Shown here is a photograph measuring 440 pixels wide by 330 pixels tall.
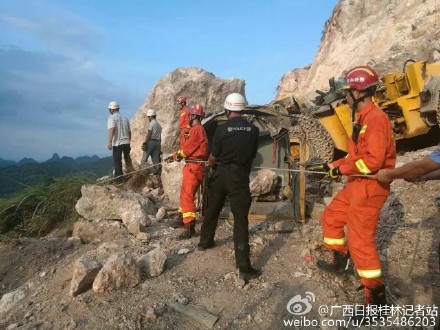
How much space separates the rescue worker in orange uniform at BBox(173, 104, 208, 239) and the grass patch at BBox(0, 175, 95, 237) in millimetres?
2504

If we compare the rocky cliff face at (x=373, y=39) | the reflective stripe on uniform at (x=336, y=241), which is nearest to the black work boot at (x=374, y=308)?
the reflective stripe on uniform at (x=336, y=241)

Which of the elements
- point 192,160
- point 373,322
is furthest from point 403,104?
point 373,322

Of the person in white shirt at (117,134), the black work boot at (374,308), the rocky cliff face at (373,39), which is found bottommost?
the black work boot at (374,308)

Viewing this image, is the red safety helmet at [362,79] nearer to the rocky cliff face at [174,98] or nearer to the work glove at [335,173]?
the work glove at [335,173]

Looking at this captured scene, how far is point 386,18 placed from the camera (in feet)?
62.8

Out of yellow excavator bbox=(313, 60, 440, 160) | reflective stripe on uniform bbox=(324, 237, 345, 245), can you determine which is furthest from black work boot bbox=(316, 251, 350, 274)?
yellow excavator bbox=(313, 60, 440, 160)

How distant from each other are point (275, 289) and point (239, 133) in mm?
1724

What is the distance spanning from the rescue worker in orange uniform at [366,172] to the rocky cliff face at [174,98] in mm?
6879

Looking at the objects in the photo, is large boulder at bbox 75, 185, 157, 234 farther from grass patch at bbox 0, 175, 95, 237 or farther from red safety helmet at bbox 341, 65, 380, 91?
red safety helmet at bbox 341, 65, 380, 91

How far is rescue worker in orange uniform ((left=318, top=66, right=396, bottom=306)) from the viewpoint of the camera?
10.2 feet

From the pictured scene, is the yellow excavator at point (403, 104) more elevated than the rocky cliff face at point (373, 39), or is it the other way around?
the rocky cliff face at point (373, 39)

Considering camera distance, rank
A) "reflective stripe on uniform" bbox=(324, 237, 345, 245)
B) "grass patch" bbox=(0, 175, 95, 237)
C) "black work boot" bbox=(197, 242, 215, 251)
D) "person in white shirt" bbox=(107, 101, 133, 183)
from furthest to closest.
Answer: "person in white shirt" bbox=(107, 101, 133, 183), "grass patch" bbox=(0, 175, 95, 237), "black work boot" bbox=(197, 242, 215, 251), "reflective stripe on uniform" bbox=(324, 237, 345, 245)

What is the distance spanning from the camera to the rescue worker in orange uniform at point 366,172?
310cm

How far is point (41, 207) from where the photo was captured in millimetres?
7207
